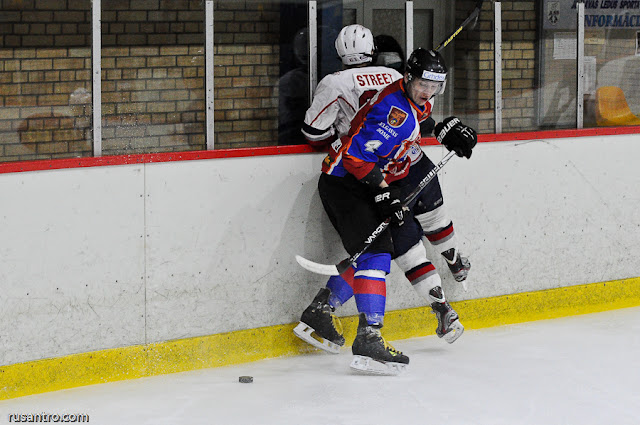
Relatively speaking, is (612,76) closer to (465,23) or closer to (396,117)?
(465,23)

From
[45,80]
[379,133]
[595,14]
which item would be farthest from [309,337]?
[595,14]

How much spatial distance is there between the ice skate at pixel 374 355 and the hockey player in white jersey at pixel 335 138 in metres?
0.25

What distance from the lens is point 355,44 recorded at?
13.6 ft

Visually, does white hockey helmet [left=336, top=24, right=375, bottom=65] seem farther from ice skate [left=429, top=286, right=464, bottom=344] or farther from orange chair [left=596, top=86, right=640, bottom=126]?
orange chair [left=596, top=86, right=640, bottom=126]

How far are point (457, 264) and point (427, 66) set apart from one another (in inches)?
41.1

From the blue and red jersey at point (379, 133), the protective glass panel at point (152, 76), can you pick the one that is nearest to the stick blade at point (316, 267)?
the blue and red jersey at point (379, 133)

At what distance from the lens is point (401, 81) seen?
401 centimetres

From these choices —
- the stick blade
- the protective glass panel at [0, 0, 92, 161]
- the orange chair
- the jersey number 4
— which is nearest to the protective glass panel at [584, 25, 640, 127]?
the orange chair

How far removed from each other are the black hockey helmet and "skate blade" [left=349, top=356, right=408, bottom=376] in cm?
111

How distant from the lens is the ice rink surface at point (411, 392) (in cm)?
345

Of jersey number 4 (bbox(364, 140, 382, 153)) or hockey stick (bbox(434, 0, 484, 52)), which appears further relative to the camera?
hockey stick (bbox(434, 0, 484, 52))

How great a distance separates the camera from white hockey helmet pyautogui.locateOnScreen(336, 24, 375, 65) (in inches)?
164

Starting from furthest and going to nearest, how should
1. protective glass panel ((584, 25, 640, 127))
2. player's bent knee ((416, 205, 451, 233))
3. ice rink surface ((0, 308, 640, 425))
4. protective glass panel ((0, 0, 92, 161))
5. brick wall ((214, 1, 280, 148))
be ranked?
protective glass panel ((584, 25, 640, 127))
player's bent knee ((416, 205, 451, 233))
brick wall ((214, 1, 280, 148))
protective glass panel ((0, 0, 92, 161))
ice rink surface ((0, 308, 640, 425))

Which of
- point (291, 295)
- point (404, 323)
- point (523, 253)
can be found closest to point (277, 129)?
point (291, 295)
